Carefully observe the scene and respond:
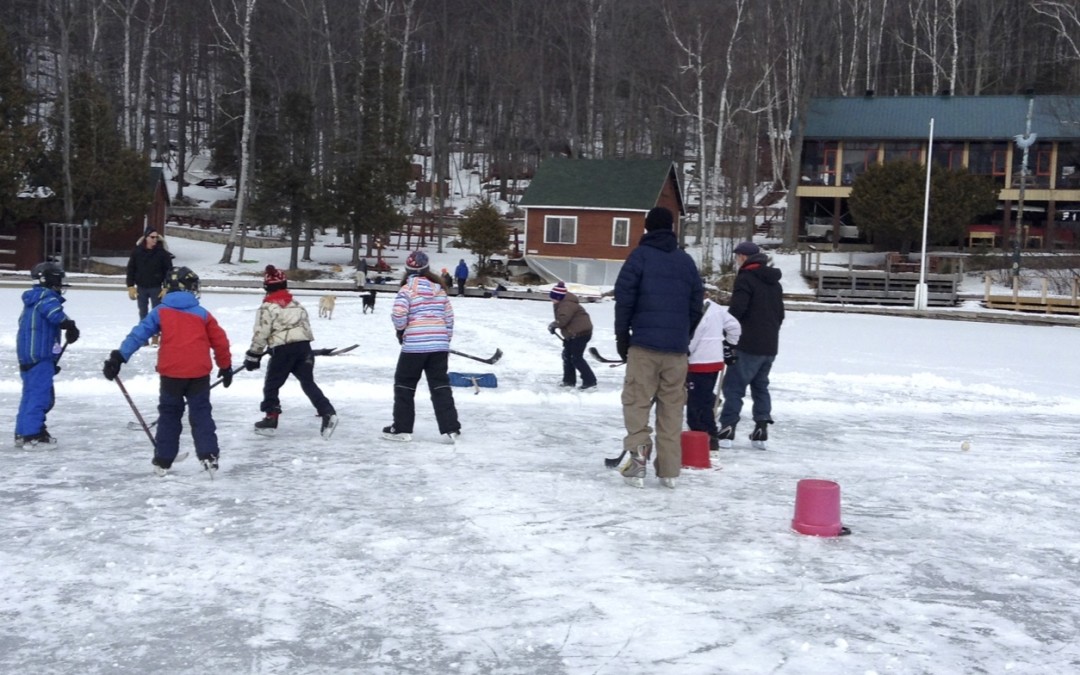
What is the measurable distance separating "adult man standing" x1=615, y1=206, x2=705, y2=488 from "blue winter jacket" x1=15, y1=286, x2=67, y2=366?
4.37m

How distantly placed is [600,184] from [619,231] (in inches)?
96.6

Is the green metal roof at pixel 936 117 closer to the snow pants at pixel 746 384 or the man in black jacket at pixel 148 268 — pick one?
the man in black jacket at pixel 148 268

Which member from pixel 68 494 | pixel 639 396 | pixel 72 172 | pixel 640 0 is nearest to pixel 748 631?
pixel 639 396

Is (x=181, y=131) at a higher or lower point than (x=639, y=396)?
higher

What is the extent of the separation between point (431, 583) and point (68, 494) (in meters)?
2.98

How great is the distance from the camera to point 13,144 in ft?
115

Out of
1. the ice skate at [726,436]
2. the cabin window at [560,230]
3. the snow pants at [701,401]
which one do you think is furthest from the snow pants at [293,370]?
the cabin window at [560,230]

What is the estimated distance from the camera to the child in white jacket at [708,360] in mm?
8203

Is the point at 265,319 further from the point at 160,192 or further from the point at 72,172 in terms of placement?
the point at 160,192

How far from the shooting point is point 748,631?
460 centimetres

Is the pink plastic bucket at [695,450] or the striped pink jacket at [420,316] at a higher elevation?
the striped pink jacket at [420,316]

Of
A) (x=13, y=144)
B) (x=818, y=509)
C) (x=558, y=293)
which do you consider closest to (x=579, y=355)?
(x=558, y=293)

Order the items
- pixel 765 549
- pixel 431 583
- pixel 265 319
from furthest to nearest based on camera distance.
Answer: pixel 265 319
pixel 765 549
pixel 431 583

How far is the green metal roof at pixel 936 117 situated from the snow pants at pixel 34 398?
1694 inches
